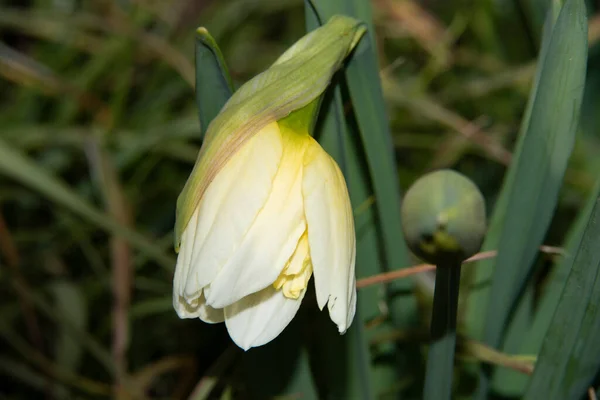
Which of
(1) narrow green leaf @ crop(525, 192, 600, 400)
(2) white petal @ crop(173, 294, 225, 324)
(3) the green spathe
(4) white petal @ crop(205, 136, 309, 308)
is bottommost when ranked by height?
(1) narrow green leaf @ crop(525, 192, 600, 400)

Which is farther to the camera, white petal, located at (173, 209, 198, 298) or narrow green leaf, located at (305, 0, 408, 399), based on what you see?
narrow green leaf, located at (305, 0, 408, 399)

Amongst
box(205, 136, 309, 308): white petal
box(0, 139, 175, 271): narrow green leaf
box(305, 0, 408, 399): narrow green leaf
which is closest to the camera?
box(205, 136, 309, 308): white petal

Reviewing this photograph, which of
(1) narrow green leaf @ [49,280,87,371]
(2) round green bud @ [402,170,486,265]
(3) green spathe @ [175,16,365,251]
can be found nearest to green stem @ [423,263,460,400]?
(2) round green bud @ [402,170,486,265]

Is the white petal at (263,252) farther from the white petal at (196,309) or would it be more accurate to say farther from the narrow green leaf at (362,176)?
the narrow green leaf at (362,176)

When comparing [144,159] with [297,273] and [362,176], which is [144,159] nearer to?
[362,176]

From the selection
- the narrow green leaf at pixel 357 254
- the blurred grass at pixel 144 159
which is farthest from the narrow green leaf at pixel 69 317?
the narrow green leaf at pixel 357 254

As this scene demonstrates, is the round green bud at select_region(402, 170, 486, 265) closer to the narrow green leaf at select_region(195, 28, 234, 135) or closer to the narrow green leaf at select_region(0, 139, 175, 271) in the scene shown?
the narrow green leaf at select_region(195, 28, 234, 135)

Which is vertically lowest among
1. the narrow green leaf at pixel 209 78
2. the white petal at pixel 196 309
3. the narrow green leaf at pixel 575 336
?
the narrow green leaf at pixel 575 336

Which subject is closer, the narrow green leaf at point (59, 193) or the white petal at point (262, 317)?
the white petal at point (262, 317)
